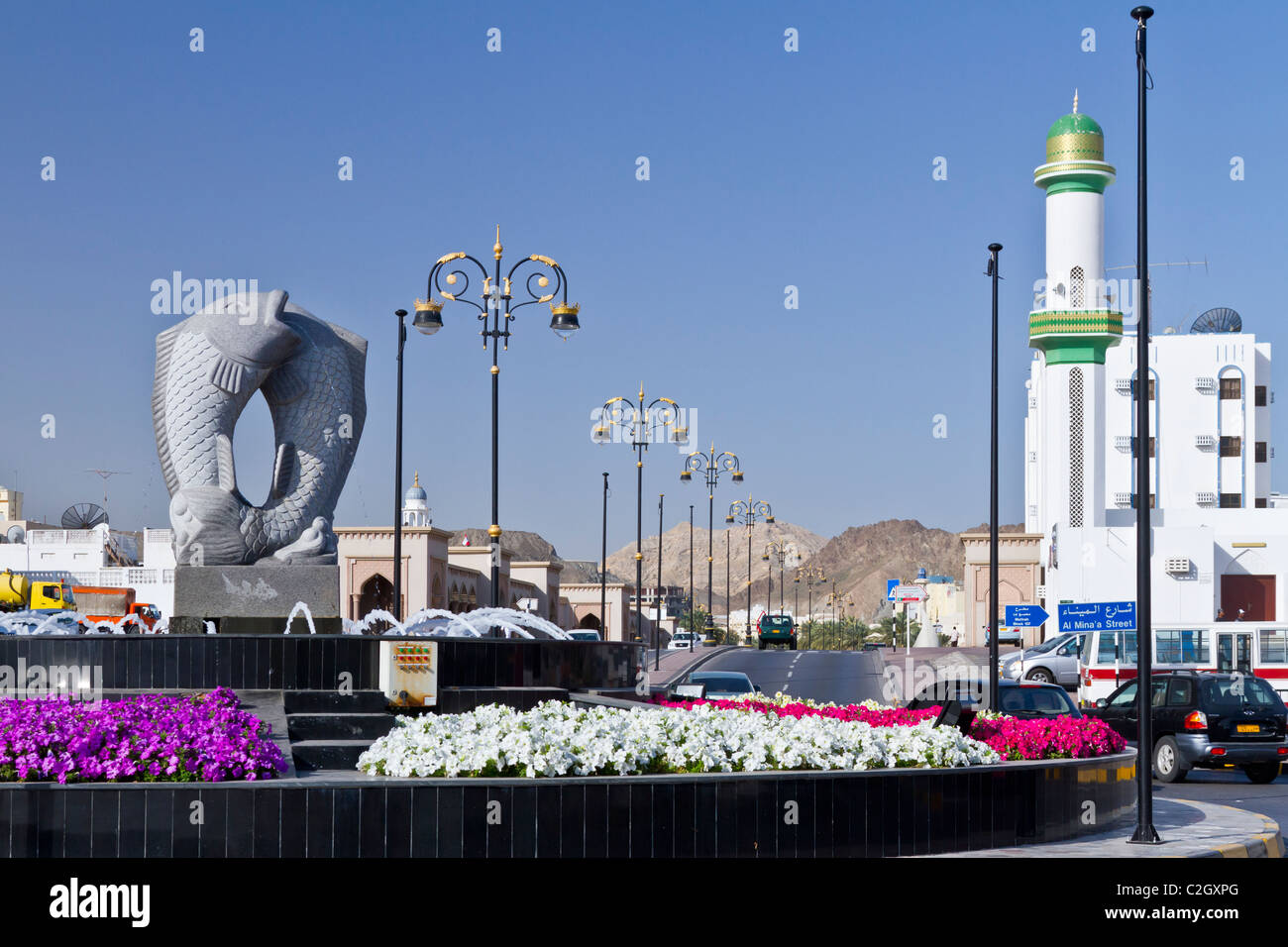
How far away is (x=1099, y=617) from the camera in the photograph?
30.7 m

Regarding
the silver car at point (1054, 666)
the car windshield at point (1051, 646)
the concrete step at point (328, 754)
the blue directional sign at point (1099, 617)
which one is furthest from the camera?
the car windshield at point (1051, 646)

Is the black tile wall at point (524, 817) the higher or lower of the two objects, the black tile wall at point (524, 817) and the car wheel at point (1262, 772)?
the higher

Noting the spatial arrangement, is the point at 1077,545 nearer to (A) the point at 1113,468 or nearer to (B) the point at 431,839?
(A) the point at 1113,468

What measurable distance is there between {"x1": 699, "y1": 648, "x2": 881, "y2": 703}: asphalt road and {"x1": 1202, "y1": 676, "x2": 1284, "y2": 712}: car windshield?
13259mm

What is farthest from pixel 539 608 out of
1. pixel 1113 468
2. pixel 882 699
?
pixel 882 699

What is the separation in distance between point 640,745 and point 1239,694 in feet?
43.2

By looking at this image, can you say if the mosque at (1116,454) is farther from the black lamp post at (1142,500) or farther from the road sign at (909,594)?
the black lamp post at (1142,500)

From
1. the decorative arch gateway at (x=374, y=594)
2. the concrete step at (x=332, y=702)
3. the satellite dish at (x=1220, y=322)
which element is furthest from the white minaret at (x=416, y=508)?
the concrete step at (x=332, y=702)

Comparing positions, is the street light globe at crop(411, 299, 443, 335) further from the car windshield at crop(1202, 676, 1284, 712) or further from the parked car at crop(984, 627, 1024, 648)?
the parked car at crop(984, 627, 1024, 648)

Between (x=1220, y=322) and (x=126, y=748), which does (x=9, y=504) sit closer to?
(x=1220, y=322)

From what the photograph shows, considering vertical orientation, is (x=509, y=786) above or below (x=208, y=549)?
below

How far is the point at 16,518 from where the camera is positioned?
11081 centimetres

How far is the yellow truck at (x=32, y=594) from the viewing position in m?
44.6
